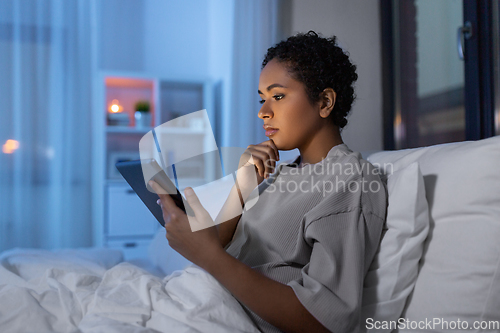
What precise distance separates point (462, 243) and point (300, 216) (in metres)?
0.33

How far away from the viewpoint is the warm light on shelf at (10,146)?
236 cm

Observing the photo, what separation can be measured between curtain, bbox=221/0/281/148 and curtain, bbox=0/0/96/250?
1012 mm

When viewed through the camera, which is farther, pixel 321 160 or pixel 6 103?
pixel 6 103

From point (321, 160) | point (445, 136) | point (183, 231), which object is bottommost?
point (183, 231)

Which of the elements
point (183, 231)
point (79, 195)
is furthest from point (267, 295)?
point (79, 195)

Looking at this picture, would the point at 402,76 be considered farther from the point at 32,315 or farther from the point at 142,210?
the point at 32,315

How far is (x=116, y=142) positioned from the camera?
298 centimetres

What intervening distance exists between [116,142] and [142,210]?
28.8 inches

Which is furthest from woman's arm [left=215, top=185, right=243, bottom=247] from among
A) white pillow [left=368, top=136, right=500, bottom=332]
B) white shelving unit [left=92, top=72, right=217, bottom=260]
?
white shelving unit [left=92, top=72, right=217, bottom=260]

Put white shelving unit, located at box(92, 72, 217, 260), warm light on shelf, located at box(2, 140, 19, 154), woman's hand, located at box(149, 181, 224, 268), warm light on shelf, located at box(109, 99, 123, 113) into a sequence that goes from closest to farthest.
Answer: woman's hand, located at box(149, 181, 224, 268)
warm light on shelf, located at box(2, 140, 19, 154)
white shelving unit, located at box(92, 72, 217, 260)
warm light on shelf, located at box(109, 99, 123, 113)

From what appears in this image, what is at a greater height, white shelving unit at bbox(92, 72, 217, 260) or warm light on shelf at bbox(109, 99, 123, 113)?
warm light on shelf at bbox(109, 99, 123, 113)

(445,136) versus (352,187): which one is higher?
(445,136)

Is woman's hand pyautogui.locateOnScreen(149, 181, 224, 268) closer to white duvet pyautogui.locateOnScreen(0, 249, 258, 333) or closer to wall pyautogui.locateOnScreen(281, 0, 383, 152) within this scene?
white duvet pyautogui.locateOnScreen(0, 249, 258, 333)

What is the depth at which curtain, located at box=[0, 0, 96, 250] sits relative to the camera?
237cm
